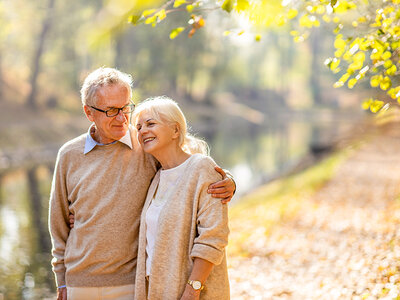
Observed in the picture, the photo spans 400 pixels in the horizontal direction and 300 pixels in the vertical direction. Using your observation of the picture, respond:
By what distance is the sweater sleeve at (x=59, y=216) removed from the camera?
2.97m

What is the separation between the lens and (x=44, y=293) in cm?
739

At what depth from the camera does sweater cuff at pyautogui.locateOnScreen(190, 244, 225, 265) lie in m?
2.50

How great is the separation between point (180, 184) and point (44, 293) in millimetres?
5667

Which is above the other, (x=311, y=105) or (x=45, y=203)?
(x=311, y=105)

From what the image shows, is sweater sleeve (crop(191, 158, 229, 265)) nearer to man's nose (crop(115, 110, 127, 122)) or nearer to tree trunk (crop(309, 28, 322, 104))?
man's nose (crop(115, 110, 127, 122))

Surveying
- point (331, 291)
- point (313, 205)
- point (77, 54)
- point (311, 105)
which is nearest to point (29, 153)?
point (77, 54)

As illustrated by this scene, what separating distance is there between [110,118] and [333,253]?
5056mm

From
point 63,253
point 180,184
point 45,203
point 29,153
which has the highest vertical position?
point 29,153

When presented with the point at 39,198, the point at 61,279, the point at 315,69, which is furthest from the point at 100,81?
the point at 315,69

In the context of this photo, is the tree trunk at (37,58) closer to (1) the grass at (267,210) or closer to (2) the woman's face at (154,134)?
(1) the grass at (267,210)

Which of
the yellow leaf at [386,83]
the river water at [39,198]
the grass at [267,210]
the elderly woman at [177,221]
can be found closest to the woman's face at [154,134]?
the elderly woman at [177,221]

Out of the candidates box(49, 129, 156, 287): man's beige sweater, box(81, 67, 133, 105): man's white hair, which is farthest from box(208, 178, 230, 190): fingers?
box(81, 67, 133, 105): man's white hair

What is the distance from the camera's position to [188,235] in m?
2.62

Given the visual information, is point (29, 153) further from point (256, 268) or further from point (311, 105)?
point (311, 105)
